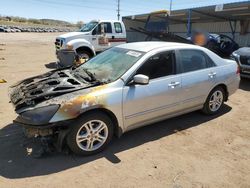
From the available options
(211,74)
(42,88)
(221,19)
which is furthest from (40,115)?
(221,19)

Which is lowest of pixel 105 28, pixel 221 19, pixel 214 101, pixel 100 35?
pixel 214 101

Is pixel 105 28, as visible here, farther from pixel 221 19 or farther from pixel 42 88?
pixel 221 19

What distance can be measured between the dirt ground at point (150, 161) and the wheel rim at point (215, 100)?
0.53 metres

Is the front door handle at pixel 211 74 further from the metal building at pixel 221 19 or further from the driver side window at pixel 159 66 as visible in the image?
the metal building at pixel 221 19

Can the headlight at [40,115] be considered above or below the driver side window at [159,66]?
below

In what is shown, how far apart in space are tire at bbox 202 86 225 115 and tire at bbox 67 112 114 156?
7.92ft

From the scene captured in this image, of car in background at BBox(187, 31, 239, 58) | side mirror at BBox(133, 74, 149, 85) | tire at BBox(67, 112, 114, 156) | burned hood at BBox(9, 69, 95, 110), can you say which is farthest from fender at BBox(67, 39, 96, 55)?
tire at BBox(67, 112, 114, 156)

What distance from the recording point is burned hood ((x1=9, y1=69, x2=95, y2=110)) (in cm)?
362

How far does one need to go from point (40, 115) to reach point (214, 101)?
371cm

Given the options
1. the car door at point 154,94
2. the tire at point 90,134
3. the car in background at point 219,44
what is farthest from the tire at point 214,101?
the car in background at point 219,44

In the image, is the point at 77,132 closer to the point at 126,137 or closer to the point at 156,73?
the point at 126,137

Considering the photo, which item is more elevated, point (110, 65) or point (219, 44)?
point (110, 65)

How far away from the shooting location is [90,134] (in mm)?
3771

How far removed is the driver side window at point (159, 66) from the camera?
4268mm
